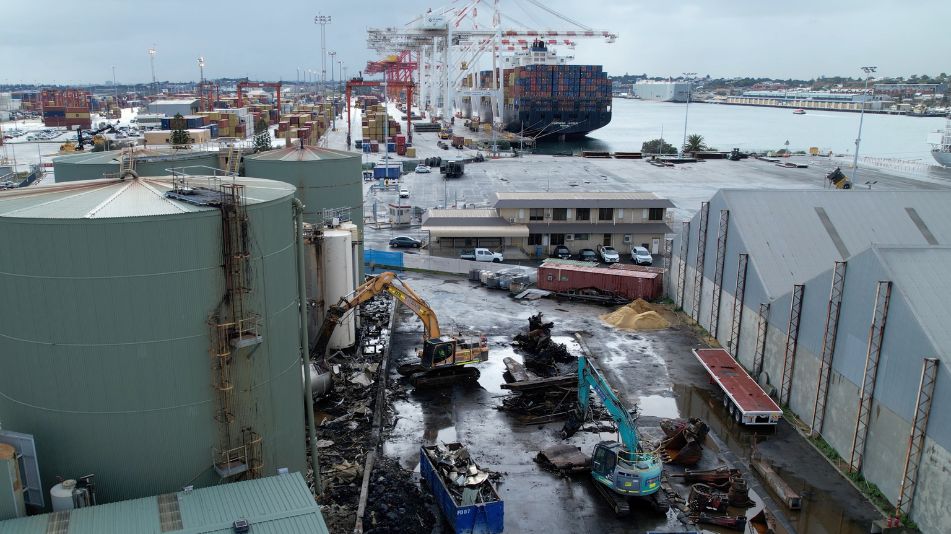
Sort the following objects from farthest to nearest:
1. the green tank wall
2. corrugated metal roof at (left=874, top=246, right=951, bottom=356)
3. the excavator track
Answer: the green tank wall
the excavator track
corrugated metal roof at (left=874, top=246, right=951, bottom=356)

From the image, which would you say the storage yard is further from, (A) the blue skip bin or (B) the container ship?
(B) the container ship

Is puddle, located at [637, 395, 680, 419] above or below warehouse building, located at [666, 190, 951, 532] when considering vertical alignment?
below

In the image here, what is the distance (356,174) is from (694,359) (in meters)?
18.9

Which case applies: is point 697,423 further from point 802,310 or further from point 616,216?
point 616,216

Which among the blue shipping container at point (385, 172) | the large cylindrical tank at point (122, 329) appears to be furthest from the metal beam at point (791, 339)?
the blue shipping container at point (385, 172)

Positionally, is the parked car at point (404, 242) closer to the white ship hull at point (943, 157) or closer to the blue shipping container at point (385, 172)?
the blue shipping container at point (385, 172)

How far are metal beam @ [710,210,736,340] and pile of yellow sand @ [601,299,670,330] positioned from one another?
2.82 metres

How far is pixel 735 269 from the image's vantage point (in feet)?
105

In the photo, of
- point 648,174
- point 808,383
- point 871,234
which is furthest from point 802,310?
point 648,174

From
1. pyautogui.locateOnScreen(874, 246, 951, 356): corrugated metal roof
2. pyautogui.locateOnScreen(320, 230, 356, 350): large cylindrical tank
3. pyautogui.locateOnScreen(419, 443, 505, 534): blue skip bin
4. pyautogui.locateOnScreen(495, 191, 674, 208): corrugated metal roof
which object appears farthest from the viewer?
pyautogui.locateOnScreen(495, 191, 674, 208): corrugated metal roof

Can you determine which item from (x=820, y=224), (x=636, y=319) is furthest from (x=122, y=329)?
(x=820, y=224)

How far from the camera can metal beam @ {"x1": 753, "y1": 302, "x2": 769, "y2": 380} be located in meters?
28.9

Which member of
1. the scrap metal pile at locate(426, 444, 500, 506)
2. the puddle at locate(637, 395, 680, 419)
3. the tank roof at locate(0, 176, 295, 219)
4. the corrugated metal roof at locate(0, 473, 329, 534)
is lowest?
the puddle at locate(637, 395, 680, 419)

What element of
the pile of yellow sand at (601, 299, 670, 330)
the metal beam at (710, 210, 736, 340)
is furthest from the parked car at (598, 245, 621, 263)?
the metal beam at (710, 210, 736, 340)
